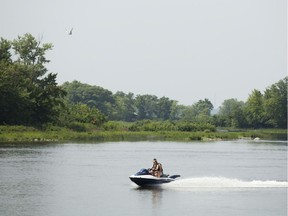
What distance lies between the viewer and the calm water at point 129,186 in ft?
118

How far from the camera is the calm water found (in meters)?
36.0

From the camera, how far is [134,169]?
5569 centimetres

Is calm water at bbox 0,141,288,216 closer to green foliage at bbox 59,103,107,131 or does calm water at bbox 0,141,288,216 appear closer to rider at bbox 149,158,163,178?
rider at bbox 149,158,163,178

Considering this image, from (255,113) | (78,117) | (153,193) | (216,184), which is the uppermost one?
(255,113)

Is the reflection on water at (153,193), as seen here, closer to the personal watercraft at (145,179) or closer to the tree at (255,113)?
the personal watercraft at (145,179)

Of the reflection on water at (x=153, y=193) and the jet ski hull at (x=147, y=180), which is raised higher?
the jet ski hull at (x=147, y=180)

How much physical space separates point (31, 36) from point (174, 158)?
53.0 meters

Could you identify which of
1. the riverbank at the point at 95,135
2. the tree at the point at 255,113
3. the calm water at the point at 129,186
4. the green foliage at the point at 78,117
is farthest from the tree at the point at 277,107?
the calm water at the point at 129,186

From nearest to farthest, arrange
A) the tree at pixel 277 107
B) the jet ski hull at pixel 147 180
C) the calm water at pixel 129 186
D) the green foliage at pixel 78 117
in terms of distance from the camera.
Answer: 1. the calm water at pixel 129 186
2. the jet ski hull at pixel 147 180
3. the green foliage at pixel 78 117
4. the tree at pixel 277 107

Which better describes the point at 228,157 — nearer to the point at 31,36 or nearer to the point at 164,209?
the point at 164,209

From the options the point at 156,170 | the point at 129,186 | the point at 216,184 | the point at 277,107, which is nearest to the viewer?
the point at 156,170

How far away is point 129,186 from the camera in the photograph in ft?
145

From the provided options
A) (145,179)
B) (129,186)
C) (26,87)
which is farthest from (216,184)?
(26,87)

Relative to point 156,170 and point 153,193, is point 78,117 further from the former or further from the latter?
point 153,193
